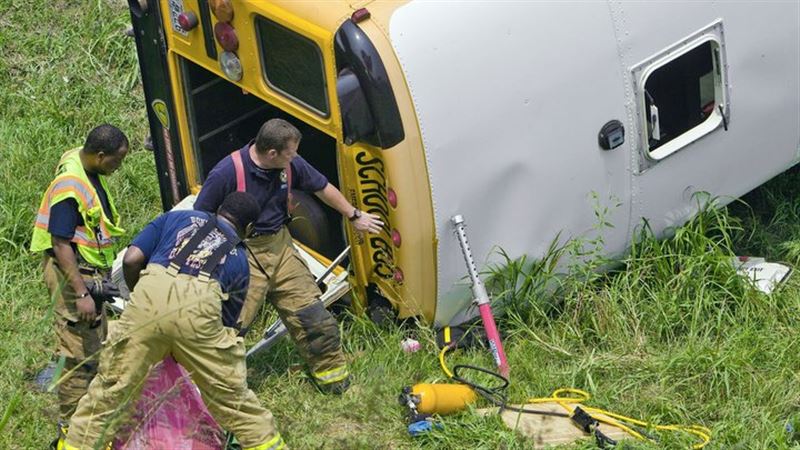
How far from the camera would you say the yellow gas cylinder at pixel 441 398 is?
648cm

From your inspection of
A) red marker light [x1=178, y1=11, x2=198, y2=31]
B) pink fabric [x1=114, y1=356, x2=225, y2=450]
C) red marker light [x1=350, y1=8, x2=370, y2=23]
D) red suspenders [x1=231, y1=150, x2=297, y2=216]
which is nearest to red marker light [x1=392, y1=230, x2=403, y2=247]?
red suspenders [x1=231, y1=150, x2=297, y2=216]

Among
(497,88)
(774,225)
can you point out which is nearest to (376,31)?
(497,88)

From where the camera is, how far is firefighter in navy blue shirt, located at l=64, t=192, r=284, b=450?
19.6 feet

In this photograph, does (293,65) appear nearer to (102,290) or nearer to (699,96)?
Result: (102,290)

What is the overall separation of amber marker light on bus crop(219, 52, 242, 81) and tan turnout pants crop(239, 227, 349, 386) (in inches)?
31.0

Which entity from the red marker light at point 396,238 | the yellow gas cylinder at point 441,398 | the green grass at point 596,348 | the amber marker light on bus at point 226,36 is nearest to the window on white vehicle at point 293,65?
the amber marker light on bus at point 226,36

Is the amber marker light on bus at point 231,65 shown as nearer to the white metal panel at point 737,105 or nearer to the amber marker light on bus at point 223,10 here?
the amber marker light on bus at point 223,10

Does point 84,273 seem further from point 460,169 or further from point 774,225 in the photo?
point 774,225

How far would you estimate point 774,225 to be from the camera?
328 inches

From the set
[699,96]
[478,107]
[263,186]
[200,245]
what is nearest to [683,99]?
[699,96]

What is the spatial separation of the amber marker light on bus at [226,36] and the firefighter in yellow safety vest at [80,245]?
0.75 meters

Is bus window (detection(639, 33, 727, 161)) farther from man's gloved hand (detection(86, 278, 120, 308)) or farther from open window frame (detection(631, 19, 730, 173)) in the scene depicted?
man's gloved hand (detection(86, 278, 120, 308))

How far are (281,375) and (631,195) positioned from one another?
190 centimetres

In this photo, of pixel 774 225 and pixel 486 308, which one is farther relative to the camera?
pixel 774 225
